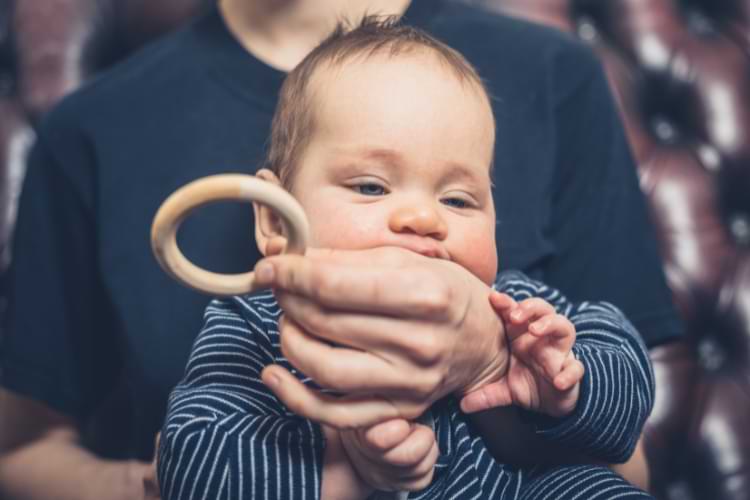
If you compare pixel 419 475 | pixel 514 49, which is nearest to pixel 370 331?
pixel 419 475

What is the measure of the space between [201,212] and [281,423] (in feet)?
0.97

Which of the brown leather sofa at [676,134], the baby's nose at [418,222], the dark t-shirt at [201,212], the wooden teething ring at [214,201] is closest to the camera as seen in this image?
the wooden teething ring at [214,201]

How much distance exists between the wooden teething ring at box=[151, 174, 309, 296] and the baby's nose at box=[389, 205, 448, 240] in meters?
0.10

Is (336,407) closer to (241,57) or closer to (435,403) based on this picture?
(435,403)

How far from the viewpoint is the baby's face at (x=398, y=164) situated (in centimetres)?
49

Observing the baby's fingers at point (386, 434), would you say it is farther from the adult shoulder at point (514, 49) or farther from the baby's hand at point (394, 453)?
the adult shoulder at point (514, 49)

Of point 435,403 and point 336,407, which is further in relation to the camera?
point 435,403

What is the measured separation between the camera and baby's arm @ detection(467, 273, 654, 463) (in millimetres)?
491

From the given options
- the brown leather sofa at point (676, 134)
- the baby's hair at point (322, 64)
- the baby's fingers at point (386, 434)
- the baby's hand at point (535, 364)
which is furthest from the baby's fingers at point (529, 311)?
the brown leather sofa at point (676, 134)

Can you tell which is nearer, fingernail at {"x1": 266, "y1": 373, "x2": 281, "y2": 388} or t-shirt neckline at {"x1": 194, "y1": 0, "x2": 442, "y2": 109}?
fingernail at {"x1": 266, "y1": 373, "x2": 281, "y2": 388}

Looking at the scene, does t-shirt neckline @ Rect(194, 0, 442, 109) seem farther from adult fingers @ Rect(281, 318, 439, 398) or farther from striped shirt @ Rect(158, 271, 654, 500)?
adult fingers @ Rect(281, 318, 439, 398)

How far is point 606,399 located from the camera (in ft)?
1.63

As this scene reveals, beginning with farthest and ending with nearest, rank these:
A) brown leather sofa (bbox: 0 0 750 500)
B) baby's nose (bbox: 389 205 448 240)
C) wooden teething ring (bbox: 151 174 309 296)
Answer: brown leather sofa (bbox: 0 0 750 500)
baby's nose (bbox: 389 205 448 240)
wooden teething ring (bbox: 151 174 309 296)

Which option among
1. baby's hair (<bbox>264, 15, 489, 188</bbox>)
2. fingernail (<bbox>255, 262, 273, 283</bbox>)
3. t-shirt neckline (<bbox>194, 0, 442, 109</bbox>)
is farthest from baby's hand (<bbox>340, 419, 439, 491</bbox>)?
t-shirt neckline (<bbox>194, 0, 442, 109</bbox>)
